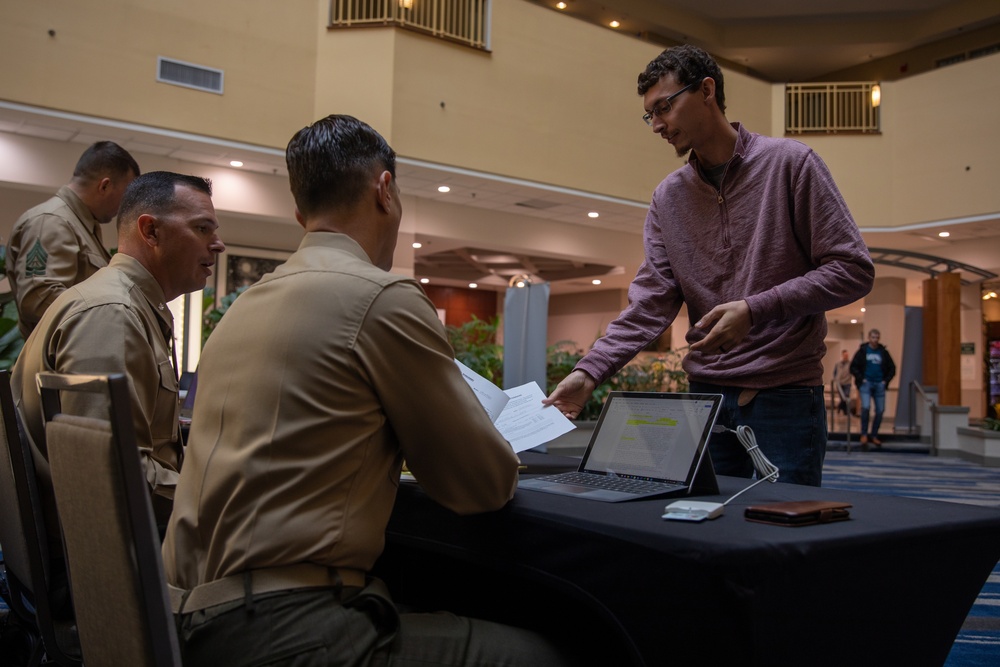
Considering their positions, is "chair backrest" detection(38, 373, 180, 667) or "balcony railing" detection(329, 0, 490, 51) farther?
"balcony railing" detection(329, 0, 490, 51)

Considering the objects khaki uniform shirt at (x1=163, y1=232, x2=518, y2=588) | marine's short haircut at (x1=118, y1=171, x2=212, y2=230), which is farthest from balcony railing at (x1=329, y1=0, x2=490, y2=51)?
khaki uniform shirt at (x1=163, y1=232, x2=518, y2=588)

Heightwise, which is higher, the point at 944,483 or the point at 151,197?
the point at 151,197

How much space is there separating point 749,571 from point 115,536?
746 mm

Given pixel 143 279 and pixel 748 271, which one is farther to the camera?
pixel 143 279

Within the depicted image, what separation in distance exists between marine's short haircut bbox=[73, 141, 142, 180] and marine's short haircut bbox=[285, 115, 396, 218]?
95.3 inches

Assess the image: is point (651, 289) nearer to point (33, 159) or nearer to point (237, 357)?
point (237, 357)

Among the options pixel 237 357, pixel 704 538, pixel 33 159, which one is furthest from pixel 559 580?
pixel 33 159

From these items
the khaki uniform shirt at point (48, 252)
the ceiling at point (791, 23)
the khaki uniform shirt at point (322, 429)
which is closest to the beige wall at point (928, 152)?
the ceiling at point (791, 23)

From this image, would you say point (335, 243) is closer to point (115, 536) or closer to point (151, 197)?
point (115, 536)

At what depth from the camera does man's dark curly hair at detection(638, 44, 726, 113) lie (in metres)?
2.05

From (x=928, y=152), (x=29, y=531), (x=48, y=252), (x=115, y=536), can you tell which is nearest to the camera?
(x=115, y=536)

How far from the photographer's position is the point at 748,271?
2049 millimetres

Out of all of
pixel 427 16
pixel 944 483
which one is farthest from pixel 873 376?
pixel 427 16

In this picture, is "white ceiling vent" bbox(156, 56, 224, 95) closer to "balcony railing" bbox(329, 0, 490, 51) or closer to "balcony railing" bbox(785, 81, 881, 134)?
"balcony railing" bbox(329, 0, 490, 51)
